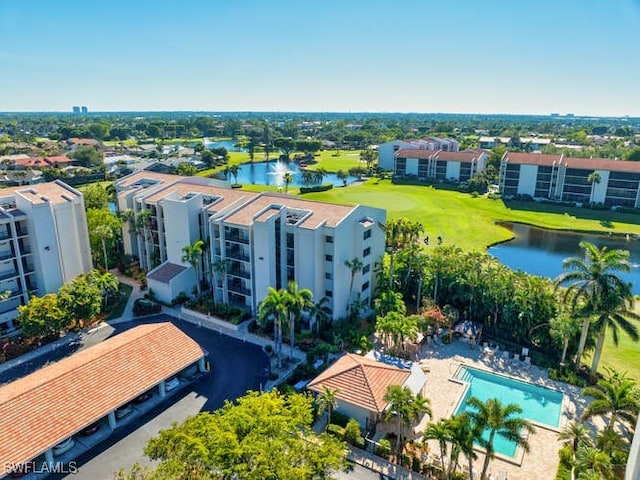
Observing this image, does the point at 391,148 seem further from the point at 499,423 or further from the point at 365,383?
the point at 499,423

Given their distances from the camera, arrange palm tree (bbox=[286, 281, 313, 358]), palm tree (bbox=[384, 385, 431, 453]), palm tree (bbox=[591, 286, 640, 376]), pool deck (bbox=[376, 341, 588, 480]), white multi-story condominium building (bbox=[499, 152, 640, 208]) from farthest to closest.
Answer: white multi-story condominium building (bbox=[499, 152, 640, 208]), palm tree (bbox=[286, 281, 313, 358]), palm tree (bbox=[591, 286, 640, 376]), pool deck (bbox=[376, 341, 588, 480]), palm tree (bbox=[384, 385, 431, 453])

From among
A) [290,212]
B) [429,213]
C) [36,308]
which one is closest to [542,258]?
[429,213]

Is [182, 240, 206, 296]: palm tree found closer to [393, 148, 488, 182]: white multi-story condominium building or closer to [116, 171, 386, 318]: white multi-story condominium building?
[116, 171, 386, 318]: white multi-story condominium building

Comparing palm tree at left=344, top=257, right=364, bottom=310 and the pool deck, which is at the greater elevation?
palm tree at left=344, top=257, right=364, bottom=310

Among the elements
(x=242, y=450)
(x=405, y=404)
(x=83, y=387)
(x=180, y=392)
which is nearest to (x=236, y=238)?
(x=180, y=392)

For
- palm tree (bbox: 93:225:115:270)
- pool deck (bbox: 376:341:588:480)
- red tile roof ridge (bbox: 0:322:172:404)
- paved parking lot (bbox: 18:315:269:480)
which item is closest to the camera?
paved parking lot (bbox: 18:315:269:480)

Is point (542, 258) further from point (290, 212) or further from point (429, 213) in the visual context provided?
point (290, 212)

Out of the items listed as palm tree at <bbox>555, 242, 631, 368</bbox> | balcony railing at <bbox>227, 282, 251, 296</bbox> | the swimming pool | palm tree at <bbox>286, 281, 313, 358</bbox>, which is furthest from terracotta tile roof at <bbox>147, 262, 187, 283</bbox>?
palm tree at <bbox>555, 242, 631, 368</bbox>
